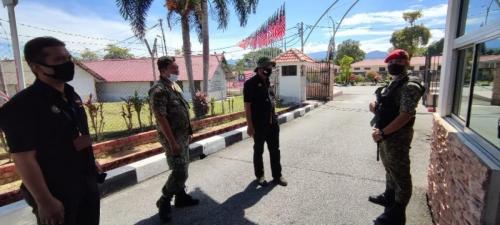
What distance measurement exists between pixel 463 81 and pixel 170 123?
2.90 metres

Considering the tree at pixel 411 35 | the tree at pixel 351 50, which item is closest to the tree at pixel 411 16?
the tree at pixel 411 35

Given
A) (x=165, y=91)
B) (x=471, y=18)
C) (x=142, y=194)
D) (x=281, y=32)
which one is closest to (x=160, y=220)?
(x=142, y=194)

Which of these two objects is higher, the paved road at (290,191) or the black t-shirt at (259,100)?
the black t-shirt at (259,100)

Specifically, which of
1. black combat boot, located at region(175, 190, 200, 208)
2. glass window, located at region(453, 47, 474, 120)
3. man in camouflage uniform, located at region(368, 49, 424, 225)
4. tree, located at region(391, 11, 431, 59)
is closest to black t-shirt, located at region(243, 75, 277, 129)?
black combat boot, located at region(175, 190, 200, 208)

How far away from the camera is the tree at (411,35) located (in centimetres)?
4422

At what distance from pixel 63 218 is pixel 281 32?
46.8 ft

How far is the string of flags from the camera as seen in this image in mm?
14680

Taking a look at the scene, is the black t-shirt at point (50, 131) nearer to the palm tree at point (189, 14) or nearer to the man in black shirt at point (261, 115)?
the man in black shirt at point (261, 115)

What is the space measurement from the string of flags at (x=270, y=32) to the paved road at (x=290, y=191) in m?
10.1

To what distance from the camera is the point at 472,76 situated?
2.29 m

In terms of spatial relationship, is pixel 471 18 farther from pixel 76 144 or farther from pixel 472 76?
pixel 76 144

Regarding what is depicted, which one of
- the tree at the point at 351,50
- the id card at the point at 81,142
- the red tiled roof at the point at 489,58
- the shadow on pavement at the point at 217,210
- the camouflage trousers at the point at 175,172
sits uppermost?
the tree at the point at 351,50

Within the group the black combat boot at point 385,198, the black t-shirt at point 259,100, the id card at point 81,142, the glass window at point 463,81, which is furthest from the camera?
the black t-shirt at point 259,100

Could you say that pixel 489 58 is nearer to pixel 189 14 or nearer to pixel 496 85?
pixel 496 85
